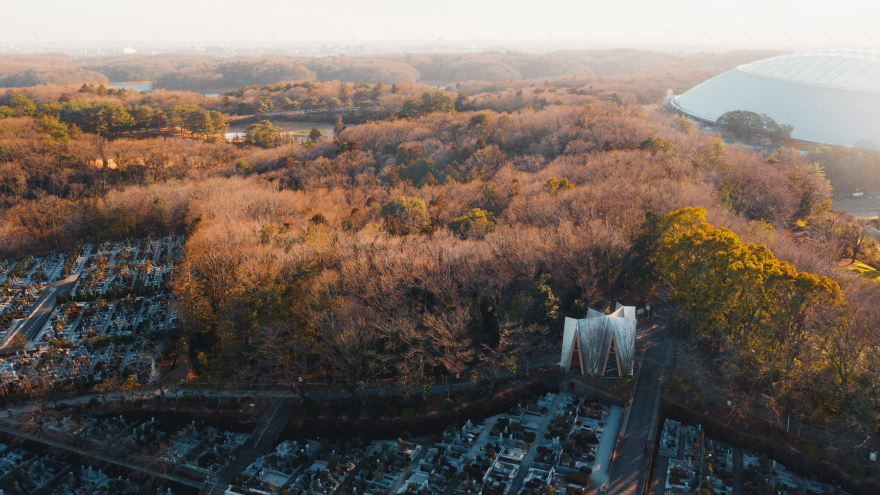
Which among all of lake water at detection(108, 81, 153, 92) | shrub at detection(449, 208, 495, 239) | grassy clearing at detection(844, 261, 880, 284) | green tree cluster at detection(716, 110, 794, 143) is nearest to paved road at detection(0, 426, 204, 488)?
shrub at detection(449, 208, 495, 239)

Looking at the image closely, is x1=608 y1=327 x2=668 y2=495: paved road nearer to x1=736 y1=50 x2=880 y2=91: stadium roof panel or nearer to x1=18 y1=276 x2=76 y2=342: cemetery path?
x1=18 y1=276 x2=76 y2=342: cemetery path

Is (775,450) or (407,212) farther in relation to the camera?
(407,212)

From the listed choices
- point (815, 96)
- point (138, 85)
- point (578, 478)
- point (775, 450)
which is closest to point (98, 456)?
point (578, 478)

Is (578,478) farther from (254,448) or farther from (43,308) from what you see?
(43,308)

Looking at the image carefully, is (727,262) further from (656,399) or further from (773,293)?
(656,399)

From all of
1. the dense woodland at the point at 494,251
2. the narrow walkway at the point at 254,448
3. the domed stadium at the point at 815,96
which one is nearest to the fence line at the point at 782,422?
the dense woodland at the point at 494,251

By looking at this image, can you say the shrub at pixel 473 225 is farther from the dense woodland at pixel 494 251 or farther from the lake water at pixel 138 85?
the lake water at pixel 138 85

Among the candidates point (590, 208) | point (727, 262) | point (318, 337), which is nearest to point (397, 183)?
point (590, 208)
